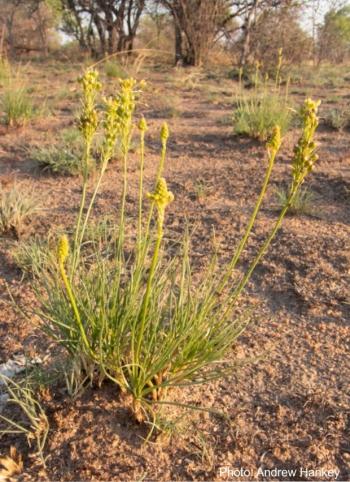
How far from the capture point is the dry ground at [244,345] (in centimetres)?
146

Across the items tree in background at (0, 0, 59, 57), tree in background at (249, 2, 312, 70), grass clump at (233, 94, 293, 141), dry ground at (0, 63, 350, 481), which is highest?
tree in background at (0, 0, 59, 57)

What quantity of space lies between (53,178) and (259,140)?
222cm

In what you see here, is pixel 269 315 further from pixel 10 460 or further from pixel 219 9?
pixel 219 9

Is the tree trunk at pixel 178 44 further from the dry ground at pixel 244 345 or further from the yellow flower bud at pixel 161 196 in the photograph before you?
the yellow flower bud at pixel 161 196

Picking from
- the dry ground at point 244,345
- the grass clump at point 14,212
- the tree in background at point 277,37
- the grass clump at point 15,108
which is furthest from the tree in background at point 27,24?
the grass clump at point 14,212

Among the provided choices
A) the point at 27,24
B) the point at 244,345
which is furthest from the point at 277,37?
the point at 27,24

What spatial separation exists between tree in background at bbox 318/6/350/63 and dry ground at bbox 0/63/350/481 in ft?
30.0

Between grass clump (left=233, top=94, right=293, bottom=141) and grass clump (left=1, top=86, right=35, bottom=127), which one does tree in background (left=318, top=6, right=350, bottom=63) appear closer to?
grass clump (left=233, top=94, right=293, bottom=141)

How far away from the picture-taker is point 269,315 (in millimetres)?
2254

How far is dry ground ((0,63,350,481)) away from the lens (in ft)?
4.81

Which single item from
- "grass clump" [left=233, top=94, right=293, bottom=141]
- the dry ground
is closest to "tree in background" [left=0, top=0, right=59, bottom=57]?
"grass clump" [left=233, top=94, right=293, bottom=141]

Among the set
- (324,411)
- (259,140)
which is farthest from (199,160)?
(324,411)

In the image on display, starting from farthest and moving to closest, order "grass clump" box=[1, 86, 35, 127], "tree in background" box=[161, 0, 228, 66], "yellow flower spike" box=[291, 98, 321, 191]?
1. "tree in background" box=[161, 0, 228, 66]
2. "grass clump" box=[1, 86, 35, 127]
3. "yellow flower spike" box=[291, 98, 321, 191]

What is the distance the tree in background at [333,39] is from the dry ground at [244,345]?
9.15 m
